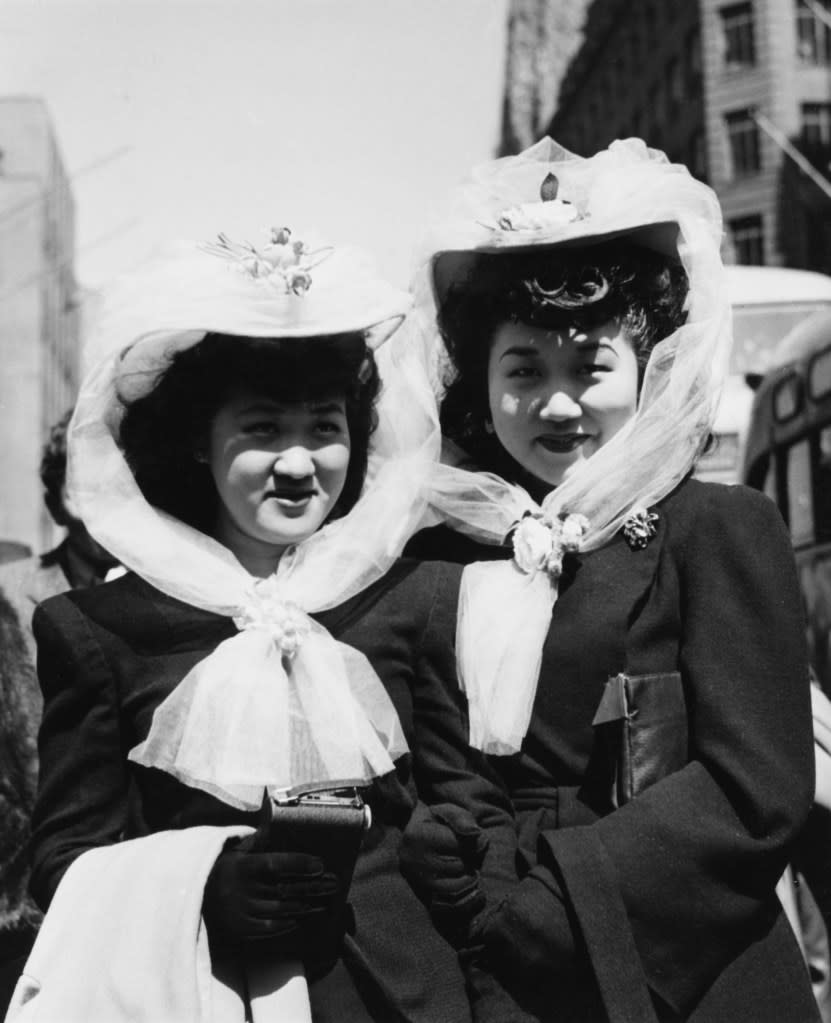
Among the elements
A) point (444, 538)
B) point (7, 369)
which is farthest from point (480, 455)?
point (7, 369)

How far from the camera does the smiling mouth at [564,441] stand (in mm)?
2199

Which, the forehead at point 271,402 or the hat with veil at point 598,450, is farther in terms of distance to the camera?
the forehead at point 271,402

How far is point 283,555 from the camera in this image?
7.30 ft

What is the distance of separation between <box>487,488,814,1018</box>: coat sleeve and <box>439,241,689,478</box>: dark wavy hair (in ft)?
1.47

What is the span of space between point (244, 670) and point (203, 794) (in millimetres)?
219

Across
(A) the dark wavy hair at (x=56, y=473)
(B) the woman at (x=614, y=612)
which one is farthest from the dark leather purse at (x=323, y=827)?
(A) the dark wavy hair at (x=56, y=473)

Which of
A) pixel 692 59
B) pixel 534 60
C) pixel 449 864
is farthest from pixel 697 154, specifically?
Result: pixel 449 864

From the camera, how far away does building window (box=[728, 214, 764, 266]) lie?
26.2 m

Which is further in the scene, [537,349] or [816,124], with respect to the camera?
[816,124]

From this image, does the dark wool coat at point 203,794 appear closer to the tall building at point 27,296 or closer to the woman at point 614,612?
the woman at point 614,612

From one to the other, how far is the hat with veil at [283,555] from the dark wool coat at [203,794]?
0.23 ft

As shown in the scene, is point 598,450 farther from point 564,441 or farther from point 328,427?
point 328,427

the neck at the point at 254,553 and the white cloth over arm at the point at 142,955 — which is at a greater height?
the neck at the point at 254,553

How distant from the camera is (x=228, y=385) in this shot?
2230mm
